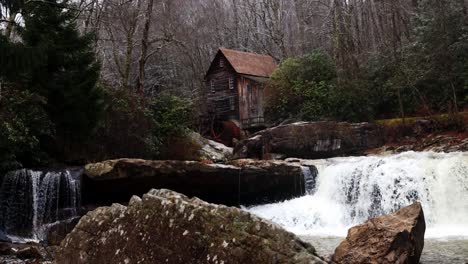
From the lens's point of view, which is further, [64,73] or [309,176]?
[309,176]

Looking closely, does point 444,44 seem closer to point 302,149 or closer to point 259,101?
point 302,149

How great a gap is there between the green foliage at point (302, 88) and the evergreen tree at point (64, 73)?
12880mm

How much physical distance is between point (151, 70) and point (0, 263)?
29.5 metres

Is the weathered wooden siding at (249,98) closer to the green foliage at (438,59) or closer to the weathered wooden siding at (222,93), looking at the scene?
the weathered wooden siding at (222,93)

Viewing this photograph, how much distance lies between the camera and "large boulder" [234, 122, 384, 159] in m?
20.6

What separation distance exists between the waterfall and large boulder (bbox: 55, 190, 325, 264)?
31.8 feet

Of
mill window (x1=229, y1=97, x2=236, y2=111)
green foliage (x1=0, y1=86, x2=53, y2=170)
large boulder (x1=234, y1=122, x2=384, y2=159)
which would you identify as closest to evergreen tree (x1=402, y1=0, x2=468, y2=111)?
large boulder (x1=234, y1=122, x2=384, y2=159)

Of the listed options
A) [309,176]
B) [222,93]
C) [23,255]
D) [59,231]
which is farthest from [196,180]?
[222,93]

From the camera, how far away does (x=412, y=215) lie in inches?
280

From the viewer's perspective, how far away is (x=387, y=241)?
6555 millimetres

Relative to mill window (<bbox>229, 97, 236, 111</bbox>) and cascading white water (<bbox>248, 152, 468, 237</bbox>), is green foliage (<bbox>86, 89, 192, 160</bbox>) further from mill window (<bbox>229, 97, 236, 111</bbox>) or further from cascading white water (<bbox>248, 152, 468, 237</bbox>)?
mill window (<bbox>229, 97, 236, 111</bbox>)

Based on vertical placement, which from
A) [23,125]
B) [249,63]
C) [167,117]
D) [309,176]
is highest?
[249,63]

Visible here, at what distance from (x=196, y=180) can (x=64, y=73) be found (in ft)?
19.0

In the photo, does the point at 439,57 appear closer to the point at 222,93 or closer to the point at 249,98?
the point at 249,98
